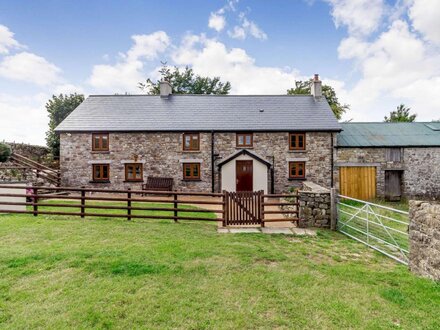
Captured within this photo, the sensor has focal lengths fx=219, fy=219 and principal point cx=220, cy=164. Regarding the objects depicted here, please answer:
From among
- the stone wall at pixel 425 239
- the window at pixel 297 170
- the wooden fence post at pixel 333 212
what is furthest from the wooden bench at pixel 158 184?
the stone wall at pixel 425 239

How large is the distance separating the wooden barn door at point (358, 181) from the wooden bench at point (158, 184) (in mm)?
13004

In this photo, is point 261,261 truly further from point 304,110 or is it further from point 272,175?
point 304,110

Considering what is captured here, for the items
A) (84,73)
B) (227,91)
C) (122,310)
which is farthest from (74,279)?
(227,91)

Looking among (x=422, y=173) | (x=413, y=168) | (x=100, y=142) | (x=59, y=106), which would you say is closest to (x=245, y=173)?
(x=100, y=142)

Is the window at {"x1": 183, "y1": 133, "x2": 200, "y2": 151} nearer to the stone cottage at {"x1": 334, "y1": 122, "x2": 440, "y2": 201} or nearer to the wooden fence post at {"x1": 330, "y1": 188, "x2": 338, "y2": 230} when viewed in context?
the stone cottage at {"x1": 334, "y1": 122, "x2": 440, "y2": 201}

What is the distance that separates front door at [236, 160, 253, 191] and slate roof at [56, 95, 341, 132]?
2858mm

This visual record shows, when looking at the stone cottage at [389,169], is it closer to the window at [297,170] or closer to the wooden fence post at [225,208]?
the window at [297,170]

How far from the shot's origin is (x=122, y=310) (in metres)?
3.22

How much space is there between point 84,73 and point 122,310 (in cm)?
1904

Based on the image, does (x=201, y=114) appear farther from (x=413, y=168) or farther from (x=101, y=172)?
(x=413, y=168)

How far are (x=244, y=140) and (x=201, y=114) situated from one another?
4.34 m

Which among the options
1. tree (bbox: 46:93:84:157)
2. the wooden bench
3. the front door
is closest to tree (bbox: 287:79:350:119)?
the front door

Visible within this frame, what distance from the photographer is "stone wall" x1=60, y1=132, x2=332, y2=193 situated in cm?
1691

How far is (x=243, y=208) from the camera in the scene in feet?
27.3
